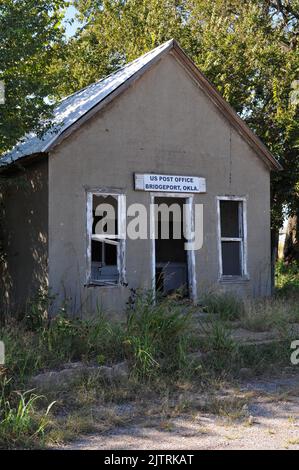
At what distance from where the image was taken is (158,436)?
543cm

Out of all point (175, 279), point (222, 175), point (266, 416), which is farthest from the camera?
point (175, 279)

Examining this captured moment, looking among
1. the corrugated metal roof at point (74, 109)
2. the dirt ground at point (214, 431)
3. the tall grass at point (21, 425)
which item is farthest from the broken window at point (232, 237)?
the tall grass at point (21, 425)

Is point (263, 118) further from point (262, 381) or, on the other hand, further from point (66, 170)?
point (262, 381)

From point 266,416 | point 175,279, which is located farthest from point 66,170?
point 266,416

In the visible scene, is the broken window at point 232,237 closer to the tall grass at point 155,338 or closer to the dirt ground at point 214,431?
the tall grass at point 155,338

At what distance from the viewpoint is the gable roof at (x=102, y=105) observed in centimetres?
1069

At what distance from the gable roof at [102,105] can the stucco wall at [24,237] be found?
468 mm

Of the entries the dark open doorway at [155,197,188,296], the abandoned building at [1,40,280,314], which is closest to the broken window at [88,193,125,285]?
the abandoned building at [1,40,280,314]

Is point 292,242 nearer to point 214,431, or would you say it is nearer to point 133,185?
point 133,185

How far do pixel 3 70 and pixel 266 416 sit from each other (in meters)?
6.78

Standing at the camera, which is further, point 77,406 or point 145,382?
point 145,382

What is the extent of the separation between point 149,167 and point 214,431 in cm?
695

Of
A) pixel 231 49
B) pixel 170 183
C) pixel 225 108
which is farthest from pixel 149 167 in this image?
pixel 231 49

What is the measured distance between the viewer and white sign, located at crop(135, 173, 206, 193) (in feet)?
37.6
